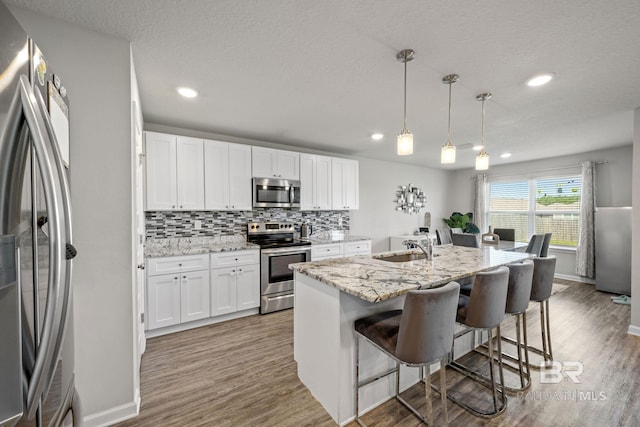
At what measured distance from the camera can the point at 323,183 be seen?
449 centimetres

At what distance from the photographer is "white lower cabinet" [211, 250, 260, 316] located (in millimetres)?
3215

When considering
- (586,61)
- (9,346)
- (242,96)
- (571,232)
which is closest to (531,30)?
(586,61)

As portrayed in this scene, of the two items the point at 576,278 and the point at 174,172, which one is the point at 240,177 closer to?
the point at 174,172

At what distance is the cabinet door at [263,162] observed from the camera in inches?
149

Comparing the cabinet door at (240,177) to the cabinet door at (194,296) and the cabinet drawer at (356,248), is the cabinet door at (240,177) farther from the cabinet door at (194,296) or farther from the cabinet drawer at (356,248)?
the cabinet drawer at (356,248)

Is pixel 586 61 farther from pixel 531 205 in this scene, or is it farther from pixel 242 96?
pixel 531 205

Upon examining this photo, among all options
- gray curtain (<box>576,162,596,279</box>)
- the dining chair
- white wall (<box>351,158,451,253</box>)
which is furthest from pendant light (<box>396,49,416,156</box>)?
gray curtain (<box>576,162,596,279</box>)

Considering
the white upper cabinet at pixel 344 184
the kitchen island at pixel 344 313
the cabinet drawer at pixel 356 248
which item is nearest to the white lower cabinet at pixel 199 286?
the kitchen island at pixel 344 313

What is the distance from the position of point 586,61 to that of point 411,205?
14.8 feet

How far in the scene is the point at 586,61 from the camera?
1962 millimetres

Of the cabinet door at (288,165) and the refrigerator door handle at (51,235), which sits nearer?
the refrigerator door handle at (51,235)

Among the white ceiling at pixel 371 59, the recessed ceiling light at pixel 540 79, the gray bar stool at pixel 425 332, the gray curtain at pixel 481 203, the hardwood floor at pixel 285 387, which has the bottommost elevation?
the hardwood floor at pixel 285 387

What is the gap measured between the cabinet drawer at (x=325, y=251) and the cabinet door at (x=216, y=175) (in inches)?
54.3

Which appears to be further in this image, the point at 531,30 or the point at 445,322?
the point at 531,30
